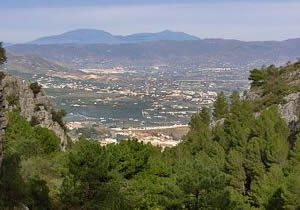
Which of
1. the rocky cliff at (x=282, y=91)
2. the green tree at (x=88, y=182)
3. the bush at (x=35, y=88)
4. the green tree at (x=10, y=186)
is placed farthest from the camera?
the bush at (x=35, y=88)

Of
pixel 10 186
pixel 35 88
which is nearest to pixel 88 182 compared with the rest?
pixel 10 186

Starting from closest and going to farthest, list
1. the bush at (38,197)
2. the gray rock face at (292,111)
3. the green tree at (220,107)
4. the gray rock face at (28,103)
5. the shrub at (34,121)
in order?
the bush at (38,197), the gray rock face at (292,111), the gray rock face at (28,103), the shrub at (34,121), the green tree at (220,107)

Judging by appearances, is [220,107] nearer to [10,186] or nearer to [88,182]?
[88,182]

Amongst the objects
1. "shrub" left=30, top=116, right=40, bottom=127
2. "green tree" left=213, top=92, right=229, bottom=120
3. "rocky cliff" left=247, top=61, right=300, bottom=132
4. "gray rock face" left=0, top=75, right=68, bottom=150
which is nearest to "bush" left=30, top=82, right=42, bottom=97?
"gray rock face" left=0, top=75, right=68, bottom=150

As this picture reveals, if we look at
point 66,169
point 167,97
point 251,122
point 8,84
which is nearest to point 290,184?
point 66,169

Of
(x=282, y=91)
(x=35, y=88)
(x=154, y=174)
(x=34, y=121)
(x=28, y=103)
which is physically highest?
(x=282, y=91)

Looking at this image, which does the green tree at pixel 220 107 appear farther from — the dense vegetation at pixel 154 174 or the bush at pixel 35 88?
the bush at pixel 35 88

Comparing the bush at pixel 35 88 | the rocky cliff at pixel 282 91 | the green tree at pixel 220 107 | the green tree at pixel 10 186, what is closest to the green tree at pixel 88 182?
the green tree at pixel 10 186

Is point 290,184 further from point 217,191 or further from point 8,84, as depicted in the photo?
point 8,84
